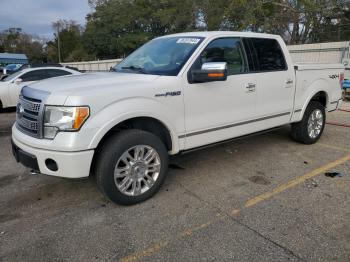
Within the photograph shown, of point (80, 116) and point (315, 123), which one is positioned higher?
point (80, 116)

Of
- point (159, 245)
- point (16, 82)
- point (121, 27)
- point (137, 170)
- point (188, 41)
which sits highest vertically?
point (121, 27)

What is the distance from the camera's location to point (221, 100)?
164 inches

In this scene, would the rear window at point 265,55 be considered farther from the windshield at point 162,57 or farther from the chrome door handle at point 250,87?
the windshield at point 162,57

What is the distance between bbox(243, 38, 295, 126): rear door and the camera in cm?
465

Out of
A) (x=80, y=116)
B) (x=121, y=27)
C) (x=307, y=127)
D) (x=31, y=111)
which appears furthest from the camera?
(x=121, y=27)

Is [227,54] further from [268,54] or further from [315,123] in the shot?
[315,123]

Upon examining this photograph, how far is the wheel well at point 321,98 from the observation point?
19.4 feet

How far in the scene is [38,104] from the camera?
3.23 metres

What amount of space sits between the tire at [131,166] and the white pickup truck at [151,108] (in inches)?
0.4

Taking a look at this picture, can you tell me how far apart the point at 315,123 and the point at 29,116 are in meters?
4.79

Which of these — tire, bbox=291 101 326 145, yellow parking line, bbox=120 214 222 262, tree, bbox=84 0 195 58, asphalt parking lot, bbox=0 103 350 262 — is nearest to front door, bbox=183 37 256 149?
asphalt parking lot, bbox=0 103 350 262

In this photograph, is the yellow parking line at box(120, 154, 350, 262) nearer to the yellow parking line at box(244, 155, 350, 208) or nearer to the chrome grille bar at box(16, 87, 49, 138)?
the yellow parking line at box(244, 155, 350, 208)

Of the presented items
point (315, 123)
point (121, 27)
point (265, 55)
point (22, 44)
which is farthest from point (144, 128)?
point (22, 44)

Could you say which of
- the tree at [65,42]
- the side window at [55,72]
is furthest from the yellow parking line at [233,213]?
the tree at [65,42]
